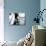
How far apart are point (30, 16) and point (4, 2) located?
3.91ft

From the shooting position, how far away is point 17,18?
17.7ft

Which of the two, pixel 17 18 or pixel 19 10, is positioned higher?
pixel 19 10

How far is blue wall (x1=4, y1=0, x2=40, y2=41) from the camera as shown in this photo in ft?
17.5

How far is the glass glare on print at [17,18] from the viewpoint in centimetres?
539

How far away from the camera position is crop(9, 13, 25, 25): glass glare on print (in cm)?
539

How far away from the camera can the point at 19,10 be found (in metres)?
5.41

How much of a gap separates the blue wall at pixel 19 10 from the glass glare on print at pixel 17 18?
16 centimetres

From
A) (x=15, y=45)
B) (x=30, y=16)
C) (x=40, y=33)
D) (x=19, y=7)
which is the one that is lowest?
(x=15, y=45)

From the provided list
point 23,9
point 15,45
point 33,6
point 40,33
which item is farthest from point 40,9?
point 40,33

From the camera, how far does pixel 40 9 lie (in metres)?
5.35

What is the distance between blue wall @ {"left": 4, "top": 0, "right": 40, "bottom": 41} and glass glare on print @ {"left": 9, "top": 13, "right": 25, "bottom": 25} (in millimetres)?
162

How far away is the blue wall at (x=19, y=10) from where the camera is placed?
5.35 metres

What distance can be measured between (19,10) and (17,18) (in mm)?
336

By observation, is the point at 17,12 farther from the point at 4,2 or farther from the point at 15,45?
the point at 15,45
